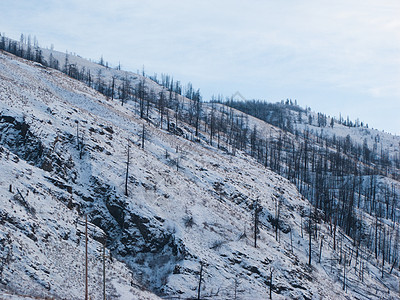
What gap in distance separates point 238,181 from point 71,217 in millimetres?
41405

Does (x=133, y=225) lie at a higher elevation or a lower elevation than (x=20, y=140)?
lower

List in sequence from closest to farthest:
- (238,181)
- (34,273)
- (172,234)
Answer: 1. (34,273)
2. (172,234)
3. (238,181)

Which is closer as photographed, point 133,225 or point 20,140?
point 133,225

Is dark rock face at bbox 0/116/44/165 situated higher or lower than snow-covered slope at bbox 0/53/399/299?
higher

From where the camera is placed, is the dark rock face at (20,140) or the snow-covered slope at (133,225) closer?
the snow-covered slope at (133,225)

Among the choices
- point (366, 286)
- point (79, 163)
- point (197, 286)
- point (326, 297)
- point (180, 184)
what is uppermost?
point (79, 163)

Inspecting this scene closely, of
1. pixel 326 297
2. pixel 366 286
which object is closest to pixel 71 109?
pixel 326 297

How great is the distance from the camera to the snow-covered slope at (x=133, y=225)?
1109 inches

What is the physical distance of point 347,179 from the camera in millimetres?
128375

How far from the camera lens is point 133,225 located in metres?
40.6

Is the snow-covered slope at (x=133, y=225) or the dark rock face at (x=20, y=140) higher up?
the dark rock face at (x=20, y=140)

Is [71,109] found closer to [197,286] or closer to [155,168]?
[155,168]

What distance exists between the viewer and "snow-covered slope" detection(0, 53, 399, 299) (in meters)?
28.2

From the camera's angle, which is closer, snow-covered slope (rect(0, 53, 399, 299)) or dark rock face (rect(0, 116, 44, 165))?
snow-covered slope (rect(0, 53, 399, 299))
